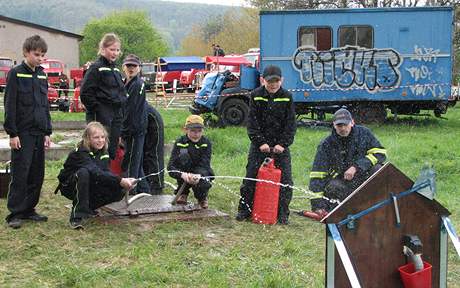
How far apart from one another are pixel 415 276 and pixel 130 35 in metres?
101

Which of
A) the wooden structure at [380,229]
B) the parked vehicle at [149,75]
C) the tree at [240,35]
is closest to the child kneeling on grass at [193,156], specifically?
the wooden structure at [380,229]

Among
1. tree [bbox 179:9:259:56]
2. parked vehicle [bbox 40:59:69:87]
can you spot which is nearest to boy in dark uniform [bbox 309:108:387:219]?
parked vehicle [bbox 40:59:69:87]

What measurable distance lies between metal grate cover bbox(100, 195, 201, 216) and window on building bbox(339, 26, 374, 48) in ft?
34.3

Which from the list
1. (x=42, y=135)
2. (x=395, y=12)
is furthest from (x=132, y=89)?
(x=395, y=12)

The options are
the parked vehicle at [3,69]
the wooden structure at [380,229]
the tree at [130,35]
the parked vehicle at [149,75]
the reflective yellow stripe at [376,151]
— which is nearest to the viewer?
the wooden structure at [380,229]

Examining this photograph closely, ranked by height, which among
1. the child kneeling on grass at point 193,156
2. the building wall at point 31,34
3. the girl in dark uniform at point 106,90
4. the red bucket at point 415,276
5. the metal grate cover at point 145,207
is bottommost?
the metal grate cover at point 145,207

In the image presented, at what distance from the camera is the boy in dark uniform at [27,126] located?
6.06m

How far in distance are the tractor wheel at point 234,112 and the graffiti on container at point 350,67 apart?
1.65 m

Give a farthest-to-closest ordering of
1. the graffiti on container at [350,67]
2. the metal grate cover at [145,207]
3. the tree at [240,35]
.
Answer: the tree at [240,35] → the graffiti on container at [350,67] → the metal grate cover at [145,207]

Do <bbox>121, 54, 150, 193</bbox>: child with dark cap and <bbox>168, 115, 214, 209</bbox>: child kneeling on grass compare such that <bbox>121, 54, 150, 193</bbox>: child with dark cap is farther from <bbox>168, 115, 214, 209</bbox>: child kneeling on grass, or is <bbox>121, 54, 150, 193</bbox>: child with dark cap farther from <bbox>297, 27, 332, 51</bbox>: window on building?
<bbox>297, 27, 332, 51</bbox>: window on building

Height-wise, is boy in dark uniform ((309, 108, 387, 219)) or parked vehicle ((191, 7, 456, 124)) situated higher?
parked vehicle ((191, 7, 456, 124))

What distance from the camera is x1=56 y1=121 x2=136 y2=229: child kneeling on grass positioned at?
6074mm

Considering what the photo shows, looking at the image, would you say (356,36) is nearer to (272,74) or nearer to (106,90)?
(272,74)

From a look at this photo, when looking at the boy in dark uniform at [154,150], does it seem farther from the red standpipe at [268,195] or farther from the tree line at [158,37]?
the tree line at [158,37]
